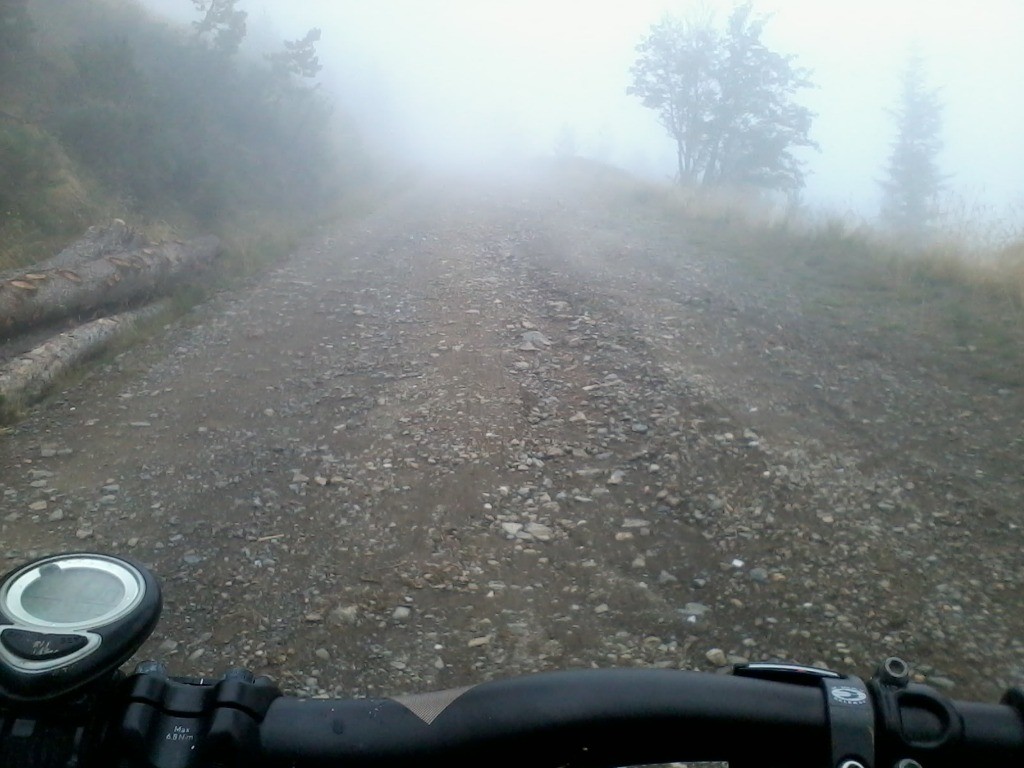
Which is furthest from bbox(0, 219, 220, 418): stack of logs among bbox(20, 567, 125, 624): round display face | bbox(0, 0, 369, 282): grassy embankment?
bbox(20, 567, 125, 624): round display face

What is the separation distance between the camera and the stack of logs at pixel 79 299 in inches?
254

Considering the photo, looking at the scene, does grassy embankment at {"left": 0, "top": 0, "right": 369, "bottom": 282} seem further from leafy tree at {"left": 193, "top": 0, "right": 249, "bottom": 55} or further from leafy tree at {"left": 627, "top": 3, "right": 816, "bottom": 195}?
leafy tree at {"left": 627, "top": 3, "right": 816, "bottom": 195}

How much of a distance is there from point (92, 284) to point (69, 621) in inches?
300


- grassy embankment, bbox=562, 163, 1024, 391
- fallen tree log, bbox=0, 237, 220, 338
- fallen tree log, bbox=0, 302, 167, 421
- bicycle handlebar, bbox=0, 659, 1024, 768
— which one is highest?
grassy embankment, bbox=562, 163, 1024, 391

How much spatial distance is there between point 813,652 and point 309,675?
2162 mm

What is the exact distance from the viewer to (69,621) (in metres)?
1.32

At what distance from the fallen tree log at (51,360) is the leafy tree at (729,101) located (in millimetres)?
19995

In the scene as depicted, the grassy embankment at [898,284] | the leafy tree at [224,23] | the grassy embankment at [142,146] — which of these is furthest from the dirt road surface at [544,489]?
the leafy tree at [224,23]

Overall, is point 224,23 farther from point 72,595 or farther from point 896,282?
point 72,595

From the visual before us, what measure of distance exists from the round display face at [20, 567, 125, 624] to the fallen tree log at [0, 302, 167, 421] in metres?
5.24

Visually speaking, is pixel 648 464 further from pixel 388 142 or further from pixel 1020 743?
pixel 388 142

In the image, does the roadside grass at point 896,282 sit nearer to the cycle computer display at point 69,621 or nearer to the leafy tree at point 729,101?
the cycle computer display at point 69,621

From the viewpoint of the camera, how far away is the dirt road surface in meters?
3.61

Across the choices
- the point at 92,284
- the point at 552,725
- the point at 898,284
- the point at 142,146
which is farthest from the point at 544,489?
the point at 142,146
